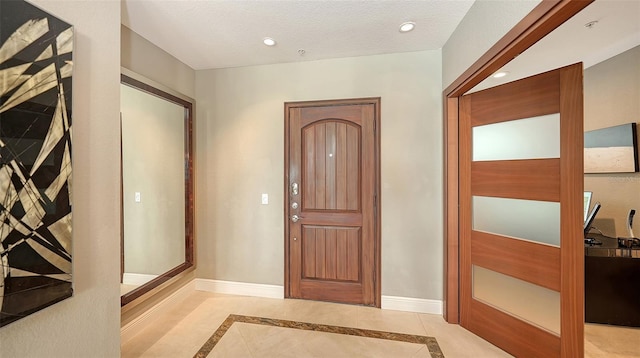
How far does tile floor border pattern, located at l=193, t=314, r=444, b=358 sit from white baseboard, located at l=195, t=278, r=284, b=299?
1.35 feet

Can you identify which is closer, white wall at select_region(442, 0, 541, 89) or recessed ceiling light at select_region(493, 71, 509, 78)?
white wall at select_region(442, 0, 541, 89)

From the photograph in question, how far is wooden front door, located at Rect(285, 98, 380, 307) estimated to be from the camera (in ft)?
8.34

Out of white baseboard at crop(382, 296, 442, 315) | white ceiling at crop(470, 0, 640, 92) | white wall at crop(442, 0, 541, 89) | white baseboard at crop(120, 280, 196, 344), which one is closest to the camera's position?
white wall at crop(442, 0, 541, 89)

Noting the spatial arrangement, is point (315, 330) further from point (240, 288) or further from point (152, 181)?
point (152, 181)

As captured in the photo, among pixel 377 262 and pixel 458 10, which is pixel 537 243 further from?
pixel 458 10

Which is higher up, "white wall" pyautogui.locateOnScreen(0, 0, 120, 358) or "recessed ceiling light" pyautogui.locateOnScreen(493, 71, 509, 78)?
"recessed ceiling light" pyautogui.locateOnScreen(493, 71, 509, 78)

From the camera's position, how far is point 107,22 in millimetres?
1453

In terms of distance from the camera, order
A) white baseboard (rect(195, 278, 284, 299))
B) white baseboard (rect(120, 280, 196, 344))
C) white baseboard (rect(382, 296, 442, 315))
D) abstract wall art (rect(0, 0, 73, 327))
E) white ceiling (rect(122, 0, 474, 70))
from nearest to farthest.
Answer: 1. abstract wall art (rect(0, 0, 73, 327))
2. white ceiling (rect(122, 0, 474, 70))
3. white baseboard (rect(120, 280, 196, 344))
4. white baseboard (rect(382, 296, 442, 315))
5. white baseboard (rect(195, 278, 284, 299))

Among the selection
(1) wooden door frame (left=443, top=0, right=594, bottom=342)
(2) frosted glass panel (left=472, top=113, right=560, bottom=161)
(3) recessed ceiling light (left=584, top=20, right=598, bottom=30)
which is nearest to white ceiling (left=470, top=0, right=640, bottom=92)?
(3) recessed ceiling light (left=584, top=20, right=598, bottom=30)

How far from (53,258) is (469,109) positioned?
3.04 m

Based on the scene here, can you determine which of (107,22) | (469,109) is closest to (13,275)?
(107,22)

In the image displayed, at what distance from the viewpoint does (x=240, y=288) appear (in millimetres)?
2807

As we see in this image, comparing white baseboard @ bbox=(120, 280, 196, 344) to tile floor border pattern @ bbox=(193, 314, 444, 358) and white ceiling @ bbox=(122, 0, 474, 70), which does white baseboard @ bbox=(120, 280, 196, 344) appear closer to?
tile floor border pattern @ bbox=(193, 314, 444, 358)

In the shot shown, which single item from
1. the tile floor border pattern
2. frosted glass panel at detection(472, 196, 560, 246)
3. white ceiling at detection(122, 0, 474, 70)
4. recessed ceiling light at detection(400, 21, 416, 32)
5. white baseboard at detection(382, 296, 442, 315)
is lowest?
the tile floor border pattern
